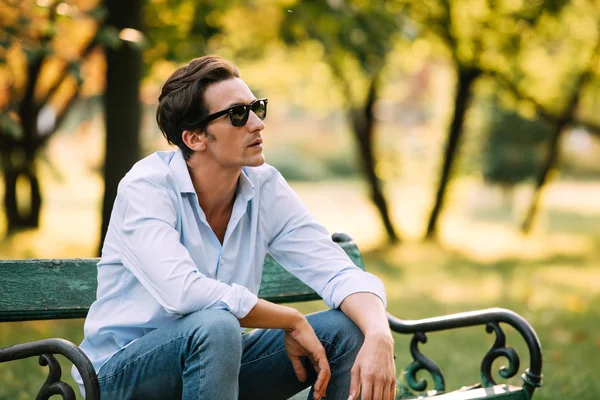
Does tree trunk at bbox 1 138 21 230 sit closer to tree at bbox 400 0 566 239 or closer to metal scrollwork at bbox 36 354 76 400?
tree at bbox 400 0 566 239

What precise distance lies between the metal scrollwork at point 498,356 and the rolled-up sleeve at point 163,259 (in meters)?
1.35

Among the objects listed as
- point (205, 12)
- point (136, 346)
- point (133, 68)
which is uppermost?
point (205, 12)

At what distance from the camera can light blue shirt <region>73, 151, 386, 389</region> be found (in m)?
2.70

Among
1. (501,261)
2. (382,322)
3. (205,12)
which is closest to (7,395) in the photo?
(382,322)

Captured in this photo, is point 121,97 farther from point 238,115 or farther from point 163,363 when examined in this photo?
point 163,363

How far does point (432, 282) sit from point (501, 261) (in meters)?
2.63

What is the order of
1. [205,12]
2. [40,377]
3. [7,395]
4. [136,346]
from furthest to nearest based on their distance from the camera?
[205,12] < [40,377] < [7,395] < [136,346]

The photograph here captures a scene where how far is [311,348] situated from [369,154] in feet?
39.8

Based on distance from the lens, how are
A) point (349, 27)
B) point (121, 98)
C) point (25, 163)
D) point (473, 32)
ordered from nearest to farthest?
point (121, 98) → point (349, 27) → point (25, 163) → point (473, 32)

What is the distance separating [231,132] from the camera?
9.83 ft

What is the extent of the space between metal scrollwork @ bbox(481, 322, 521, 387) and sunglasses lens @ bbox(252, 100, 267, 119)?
1.37 metres

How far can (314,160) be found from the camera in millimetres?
40062

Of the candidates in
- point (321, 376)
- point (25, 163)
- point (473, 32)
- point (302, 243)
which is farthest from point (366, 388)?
point (473, 32)

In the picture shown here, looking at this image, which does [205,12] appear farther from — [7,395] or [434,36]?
[7,395]
